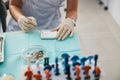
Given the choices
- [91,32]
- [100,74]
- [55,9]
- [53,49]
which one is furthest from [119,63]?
[100,74]

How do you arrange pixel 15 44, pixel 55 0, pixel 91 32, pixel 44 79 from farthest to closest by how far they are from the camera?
1. pixel 91 32
2. pixel 55 0
3. pixel 15 44
4. pixel 44 79

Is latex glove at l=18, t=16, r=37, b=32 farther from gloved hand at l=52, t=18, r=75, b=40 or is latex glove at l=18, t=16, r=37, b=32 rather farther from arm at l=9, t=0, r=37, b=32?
gloved hand at l=52, t=18, r=75, b=40

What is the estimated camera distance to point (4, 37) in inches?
46.6

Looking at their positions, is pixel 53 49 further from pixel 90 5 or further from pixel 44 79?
pixel 90 5

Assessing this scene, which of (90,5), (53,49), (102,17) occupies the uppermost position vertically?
(90,5)

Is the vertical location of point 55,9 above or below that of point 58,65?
above

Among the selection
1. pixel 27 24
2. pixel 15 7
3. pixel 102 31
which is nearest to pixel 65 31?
pixel 27 24

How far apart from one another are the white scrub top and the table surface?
0.31m

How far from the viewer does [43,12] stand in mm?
1517

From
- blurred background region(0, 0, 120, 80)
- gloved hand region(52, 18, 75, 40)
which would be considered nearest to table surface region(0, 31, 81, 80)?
gloved hand region(52, 18, 75, 40)

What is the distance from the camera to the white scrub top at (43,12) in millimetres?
1476

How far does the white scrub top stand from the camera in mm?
1476

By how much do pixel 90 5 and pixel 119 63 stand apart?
56.2 inches

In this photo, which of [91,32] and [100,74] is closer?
[100,74]
